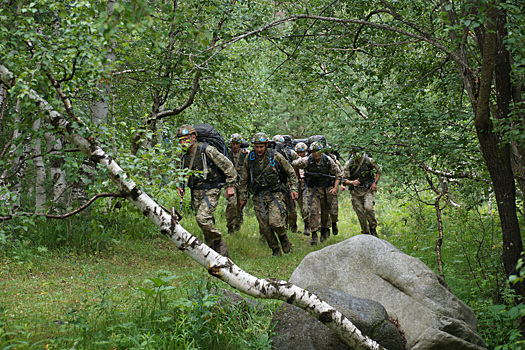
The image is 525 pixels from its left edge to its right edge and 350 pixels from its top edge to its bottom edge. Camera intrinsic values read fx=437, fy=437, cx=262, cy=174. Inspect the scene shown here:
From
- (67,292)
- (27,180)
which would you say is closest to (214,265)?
(67,292)

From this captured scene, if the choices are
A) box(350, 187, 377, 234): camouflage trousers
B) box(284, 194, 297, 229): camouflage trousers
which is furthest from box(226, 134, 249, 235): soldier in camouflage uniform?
box(350, 187, 377, 234): camouflage trousers

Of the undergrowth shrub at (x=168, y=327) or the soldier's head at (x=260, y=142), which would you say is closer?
the undergrowth shrub at (x=168, y=327)

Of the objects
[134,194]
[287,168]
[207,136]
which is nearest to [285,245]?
[287,168]

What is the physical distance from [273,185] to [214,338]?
553 cm

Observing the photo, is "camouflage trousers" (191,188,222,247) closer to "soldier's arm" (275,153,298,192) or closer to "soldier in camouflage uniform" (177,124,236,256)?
"soldier in camouflage uniform" (177,124,236,256)

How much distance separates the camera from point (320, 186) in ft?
37.4

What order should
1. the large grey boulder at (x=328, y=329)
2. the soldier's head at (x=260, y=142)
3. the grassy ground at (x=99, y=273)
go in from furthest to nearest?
the soldier's head at (x=260, y=142)
the grassy ground at (x=99, y=273)
the large grey boulder at (x=328, y=329)

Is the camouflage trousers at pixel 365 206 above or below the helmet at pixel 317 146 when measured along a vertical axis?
below

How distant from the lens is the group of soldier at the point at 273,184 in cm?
839

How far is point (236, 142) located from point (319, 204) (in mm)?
2799

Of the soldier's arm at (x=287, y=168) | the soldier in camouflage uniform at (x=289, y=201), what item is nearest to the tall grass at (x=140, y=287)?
the soldier in camouflage uniform at (x=289, y=201)

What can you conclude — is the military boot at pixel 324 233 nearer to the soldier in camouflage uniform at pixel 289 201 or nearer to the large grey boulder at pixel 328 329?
the soldier in camouflage uniform at pixel 289 201

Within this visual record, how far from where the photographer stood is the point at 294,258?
896cm

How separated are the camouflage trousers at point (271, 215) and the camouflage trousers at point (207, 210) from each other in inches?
51.0
